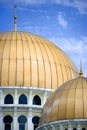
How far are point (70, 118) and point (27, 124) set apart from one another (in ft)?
39.6

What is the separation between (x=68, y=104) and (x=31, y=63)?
43.6 feet

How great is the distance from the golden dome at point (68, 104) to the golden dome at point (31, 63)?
9.04 meters

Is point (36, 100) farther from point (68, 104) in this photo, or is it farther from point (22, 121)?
point (68, 104)

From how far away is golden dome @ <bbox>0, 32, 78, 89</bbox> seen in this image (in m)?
87.1

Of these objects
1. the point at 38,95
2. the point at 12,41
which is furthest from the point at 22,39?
the point at 38,95

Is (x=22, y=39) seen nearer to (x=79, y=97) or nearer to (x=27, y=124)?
(x=27, y=124)

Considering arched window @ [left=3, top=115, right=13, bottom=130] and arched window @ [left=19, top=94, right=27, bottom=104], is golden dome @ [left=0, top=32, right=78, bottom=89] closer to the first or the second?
arched window @ [left=19, top=94, right=27, bottom=104]

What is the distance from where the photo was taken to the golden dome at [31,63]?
87062mm

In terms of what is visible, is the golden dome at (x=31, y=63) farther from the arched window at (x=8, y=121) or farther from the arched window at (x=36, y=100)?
the arched window at (x=8, y=121)

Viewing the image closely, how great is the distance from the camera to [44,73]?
8788 cm

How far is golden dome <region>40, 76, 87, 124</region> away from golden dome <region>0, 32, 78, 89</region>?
9037 mm

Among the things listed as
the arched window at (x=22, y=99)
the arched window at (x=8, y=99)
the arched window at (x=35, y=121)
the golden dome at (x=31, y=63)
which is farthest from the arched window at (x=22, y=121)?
the golden dome at (x=31, y=63)

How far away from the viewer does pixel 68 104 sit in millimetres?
75812

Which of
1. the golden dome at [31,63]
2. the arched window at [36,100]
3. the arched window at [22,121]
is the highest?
the golden dome at [31,63]
